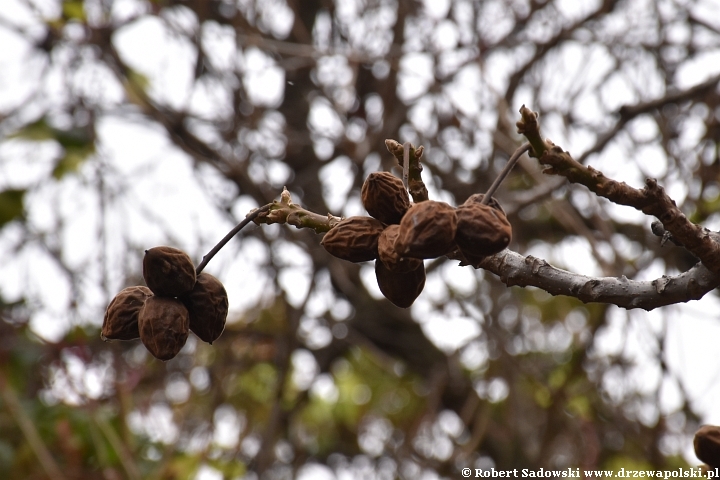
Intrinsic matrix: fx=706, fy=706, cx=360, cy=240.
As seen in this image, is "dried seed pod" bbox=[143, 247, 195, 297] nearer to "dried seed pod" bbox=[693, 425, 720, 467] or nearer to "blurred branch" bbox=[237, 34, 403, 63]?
"dried seed pod" bbox=[693, 425, 720, 467]

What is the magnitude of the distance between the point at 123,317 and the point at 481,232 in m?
0.75

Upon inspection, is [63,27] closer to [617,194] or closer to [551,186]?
[551,186]

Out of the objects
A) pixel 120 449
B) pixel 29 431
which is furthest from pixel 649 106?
pixel 29 431

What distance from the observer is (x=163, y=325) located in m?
1.35

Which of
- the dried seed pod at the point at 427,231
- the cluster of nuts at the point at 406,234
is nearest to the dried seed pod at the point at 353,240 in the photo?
the cluster of nuts at the point at 406,234

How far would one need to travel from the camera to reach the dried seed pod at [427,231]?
42.8 inches

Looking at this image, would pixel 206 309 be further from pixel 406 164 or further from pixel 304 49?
pixel 304 49

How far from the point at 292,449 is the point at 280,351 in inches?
53.4

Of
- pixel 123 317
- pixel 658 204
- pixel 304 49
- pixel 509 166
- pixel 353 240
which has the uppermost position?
pixel 304 49

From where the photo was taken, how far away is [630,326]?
12.5ft

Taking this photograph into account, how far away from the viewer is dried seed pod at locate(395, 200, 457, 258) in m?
1.09

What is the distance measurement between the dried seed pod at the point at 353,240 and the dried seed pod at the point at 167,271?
1.05ft

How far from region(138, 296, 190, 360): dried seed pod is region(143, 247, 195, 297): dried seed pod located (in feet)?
0.09

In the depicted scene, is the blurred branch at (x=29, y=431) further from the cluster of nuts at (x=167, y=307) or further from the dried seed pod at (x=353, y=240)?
the dried seed pod at (x=353, y=240)
